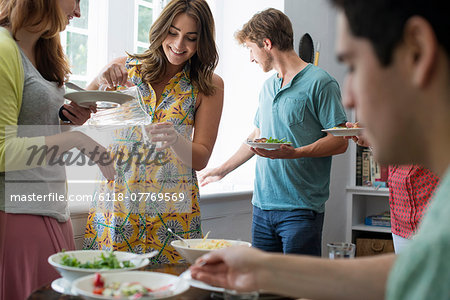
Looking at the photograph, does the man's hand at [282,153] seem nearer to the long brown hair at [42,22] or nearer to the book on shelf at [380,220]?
the long brown hair at [42,22]

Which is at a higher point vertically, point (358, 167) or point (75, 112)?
point (75, 112)

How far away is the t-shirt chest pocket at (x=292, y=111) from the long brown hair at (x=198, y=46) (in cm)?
61

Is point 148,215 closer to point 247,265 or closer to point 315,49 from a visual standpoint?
point 247,265

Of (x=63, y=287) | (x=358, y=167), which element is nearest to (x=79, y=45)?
(x=63, y=287)

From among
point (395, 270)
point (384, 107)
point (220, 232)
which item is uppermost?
point (384, 107)

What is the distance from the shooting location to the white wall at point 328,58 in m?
3.95

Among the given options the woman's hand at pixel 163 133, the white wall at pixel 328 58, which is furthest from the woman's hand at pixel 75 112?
the white wall at pixel 328 58

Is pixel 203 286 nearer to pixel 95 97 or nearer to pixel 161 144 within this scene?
pixel 95 97

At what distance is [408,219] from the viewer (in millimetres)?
2285

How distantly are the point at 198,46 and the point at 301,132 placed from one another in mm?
795

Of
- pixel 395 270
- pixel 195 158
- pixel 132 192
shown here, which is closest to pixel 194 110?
pixel 195 158

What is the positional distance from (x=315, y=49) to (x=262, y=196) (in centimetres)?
182

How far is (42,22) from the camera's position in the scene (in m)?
1.60

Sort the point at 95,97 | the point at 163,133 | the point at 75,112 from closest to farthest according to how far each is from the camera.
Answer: the point at 95,97 → the point at 75,112 → the point at 163,133
